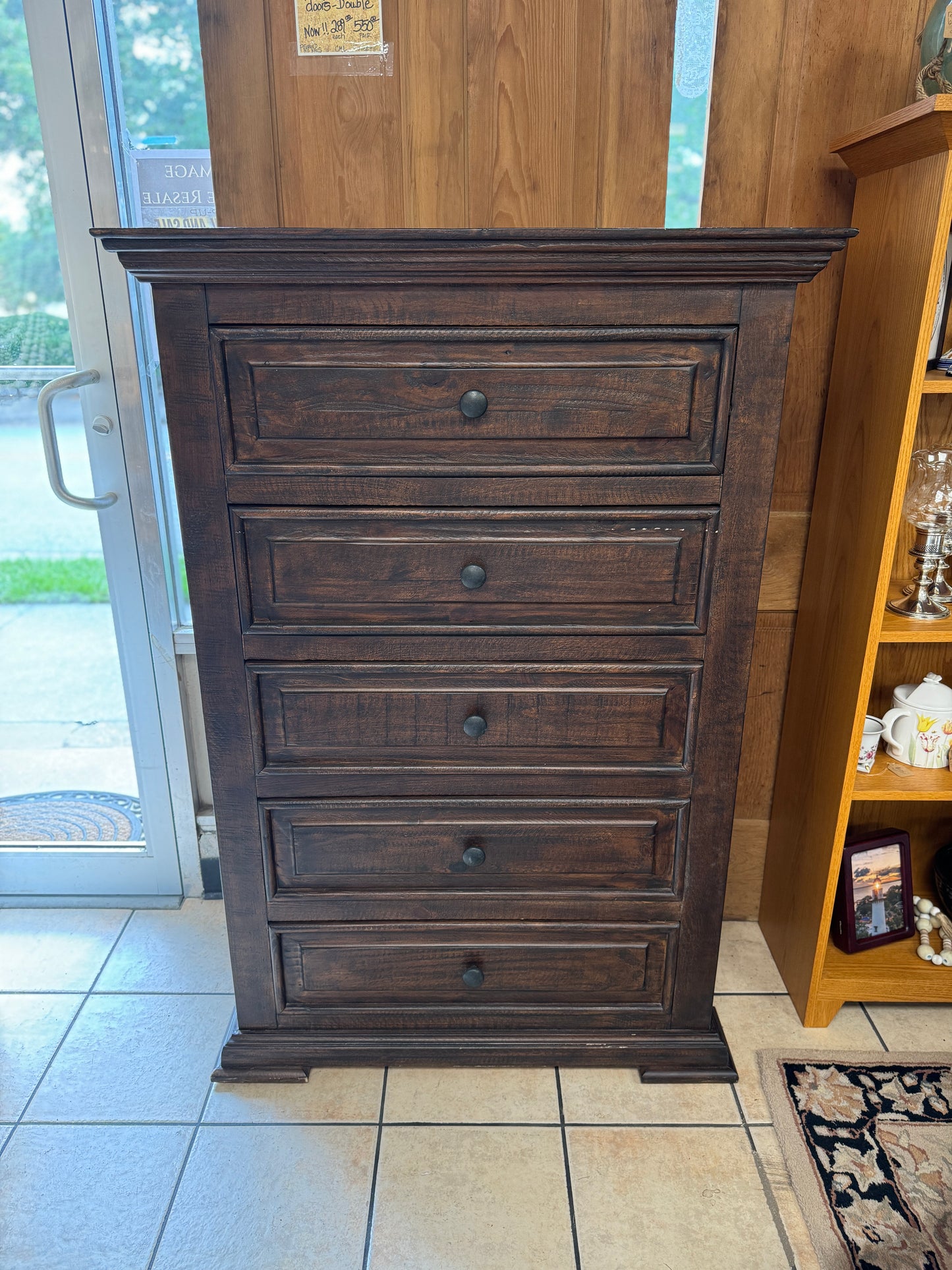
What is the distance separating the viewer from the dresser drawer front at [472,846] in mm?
1531

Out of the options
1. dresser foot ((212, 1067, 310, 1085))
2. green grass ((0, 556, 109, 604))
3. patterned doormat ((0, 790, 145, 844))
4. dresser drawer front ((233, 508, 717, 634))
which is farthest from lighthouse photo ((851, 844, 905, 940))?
green grass ((0, 556, 109, 604))

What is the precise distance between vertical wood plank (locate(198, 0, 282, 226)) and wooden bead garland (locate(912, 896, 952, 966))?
1.87 metres

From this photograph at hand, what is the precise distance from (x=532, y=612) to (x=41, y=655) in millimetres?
1212

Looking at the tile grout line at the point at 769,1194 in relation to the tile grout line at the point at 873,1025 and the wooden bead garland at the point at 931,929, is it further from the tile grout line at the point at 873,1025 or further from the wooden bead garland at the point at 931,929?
the wooden bead garland at the point at 931,929

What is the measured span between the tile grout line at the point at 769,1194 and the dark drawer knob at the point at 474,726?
84cm

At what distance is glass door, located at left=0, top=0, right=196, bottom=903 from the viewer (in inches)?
66.4

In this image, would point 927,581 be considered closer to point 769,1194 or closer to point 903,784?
point 903,784

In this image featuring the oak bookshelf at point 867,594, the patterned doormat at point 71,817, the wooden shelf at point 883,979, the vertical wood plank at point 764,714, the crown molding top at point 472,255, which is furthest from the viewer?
the patterned doormat at point 71,817

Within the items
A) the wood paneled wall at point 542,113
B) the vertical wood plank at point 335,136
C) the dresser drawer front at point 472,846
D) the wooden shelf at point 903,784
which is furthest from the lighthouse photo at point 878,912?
the vertical wood plank at point 335,136

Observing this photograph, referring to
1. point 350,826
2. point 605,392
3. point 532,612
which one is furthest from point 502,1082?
point 605,392

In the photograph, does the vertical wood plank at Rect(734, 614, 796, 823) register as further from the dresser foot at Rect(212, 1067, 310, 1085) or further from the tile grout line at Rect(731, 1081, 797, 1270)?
the dresser foot at Rect(212, 1067, 310, 1085)

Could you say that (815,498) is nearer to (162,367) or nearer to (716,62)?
(716,62)

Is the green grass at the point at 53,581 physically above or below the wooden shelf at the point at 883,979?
above

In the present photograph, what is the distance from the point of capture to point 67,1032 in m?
1.79
